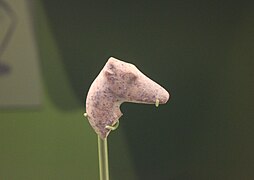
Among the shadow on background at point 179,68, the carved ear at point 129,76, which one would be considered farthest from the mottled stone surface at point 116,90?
the shadow on background at point 179,68

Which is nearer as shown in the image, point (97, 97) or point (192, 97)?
point (97, 97)

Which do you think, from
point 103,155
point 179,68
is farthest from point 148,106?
point 103,155

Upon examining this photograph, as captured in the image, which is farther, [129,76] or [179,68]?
[179,68]

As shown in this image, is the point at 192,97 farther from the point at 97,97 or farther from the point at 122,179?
the point at 97,97

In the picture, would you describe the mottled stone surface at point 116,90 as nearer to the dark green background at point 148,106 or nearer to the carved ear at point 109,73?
the carved ear at point 109,73

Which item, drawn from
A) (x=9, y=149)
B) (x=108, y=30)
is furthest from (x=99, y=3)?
(x=9, y=149)

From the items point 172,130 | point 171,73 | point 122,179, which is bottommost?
point 122,179

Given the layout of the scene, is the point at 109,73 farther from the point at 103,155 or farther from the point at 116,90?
the point at 103,155
